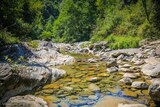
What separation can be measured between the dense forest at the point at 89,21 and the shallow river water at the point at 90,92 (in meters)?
5.37

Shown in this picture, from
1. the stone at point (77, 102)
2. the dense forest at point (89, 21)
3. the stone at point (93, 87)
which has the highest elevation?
the dense forest at point (89, 21)

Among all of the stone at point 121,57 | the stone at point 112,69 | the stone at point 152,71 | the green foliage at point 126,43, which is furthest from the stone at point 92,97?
the green foliage at point 126,43

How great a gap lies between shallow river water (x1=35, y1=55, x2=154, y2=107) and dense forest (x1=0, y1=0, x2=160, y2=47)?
5.37 meters

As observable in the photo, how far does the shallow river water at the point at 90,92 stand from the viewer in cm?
703

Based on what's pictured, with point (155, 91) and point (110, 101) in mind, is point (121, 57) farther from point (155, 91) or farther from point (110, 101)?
point (155, 91)

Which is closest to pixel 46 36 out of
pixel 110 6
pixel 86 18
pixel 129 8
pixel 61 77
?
pixel 86 18

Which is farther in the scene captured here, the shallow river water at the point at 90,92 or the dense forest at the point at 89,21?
the dense forest at the point at 89,21

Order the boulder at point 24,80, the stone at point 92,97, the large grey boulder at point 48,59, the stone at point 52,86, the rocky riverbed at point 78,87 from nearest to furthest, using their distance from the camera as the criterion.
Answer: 1. the rocky riverbed at point 78,87
2. the boulder at point 24,80
3. the stone at point 92,97
4. the stone at point 52,86
5. the large grey boulder at point 48,59

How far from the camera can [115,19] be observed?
27047 millimetres

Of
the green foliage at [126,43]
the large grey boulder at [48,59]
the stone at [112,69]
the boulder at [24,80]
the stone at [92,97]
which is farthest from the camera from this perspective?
the green foliage at [126,43]

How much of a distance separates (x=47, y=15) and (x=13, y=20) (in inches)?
2131

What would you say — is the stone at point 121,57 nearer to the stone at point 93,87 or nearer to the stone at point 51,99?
the stone at point 93,87

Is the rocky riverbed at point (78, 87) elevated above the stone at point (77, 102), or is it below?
above

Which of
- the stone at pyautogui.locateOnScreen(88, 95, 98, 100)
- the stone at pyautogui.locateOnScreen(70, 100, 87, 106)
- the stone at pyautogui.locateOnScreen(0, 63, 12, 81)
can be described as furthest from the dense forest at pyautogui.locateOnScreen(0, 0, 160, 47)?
the stone at pyautogui.locateOnScreen(88, 95, 98, 100)
